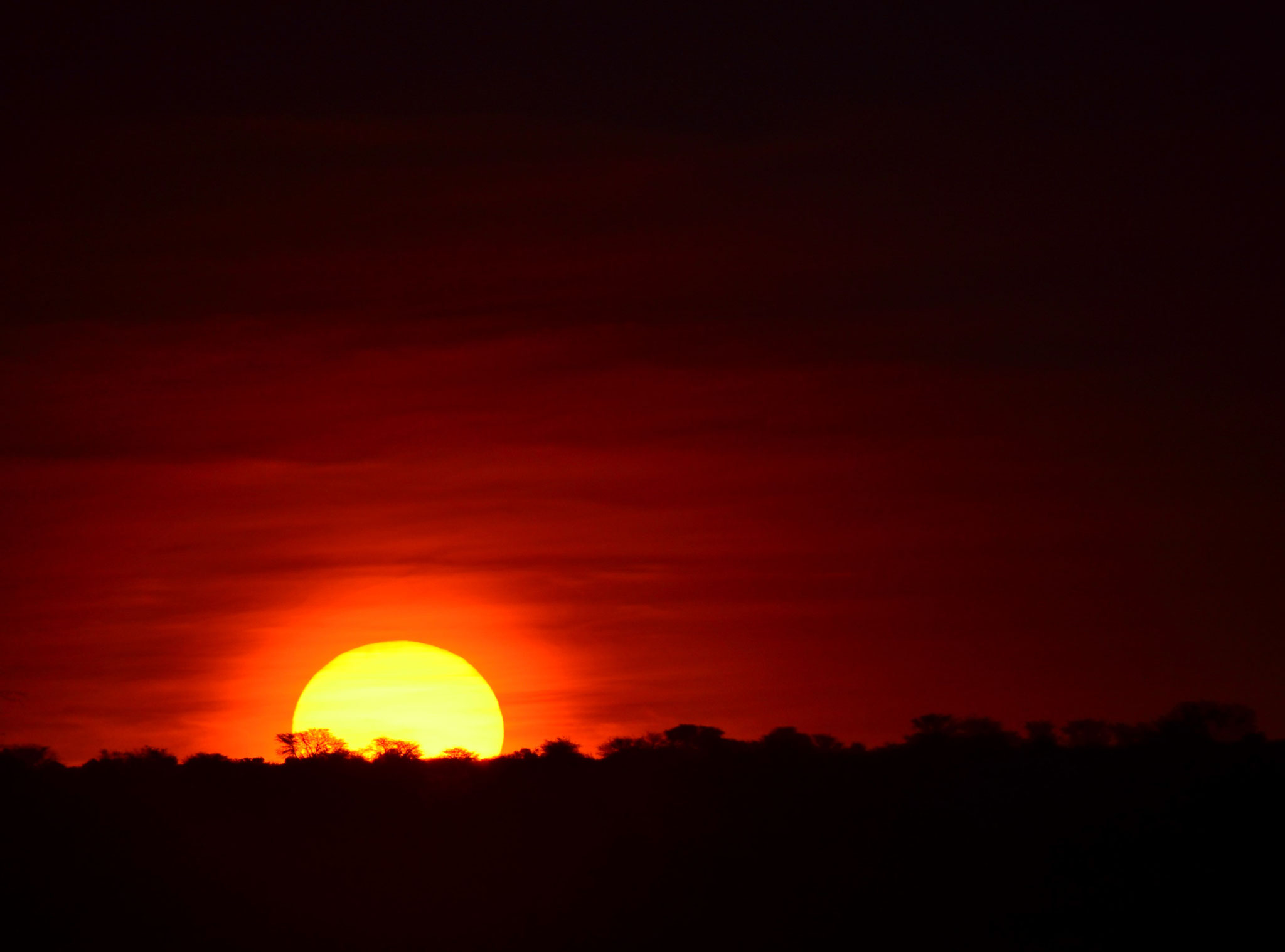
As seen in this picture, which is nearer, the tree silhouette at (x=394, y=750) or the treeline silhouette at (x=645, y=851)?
the treeline silhouette at (x=645, y=851)

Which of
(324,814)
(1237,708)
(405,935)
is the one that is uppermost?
(1237,708)

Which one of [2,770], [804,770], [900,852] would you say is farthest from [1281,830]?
[2,770]

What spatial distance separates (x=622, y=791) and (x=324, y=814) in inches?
348

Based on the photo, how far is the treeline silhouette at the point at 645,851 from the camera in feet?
144

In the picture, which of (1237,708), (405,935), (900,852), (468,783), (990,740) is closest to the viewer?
(405,935)

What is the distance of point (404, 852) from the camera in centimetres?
4716

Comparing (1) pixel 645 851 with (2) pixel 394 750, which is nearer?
(1) pixel 645 851

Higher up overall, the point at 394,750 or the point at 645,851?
the point at 394,750

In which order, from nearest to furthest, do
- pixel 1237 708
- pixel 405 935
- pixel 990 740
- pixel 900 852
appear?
pixel 405 935
pixel 900 852
pixel 990 740
pixel 1237 708

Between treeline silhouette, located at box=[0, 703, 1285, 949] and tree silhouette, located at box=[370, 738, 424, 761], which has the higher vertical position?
tree silhouette, located at box=[370, 738, 424, 761]

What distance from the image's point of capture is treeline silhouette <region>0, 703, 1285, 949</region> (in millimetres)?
43906

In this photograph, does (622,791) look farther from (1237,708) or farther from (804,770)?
(1237,708)

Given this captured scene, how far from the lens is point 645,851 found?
46812 mm

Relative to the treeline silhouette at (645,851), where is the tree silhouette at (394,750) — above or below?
above
